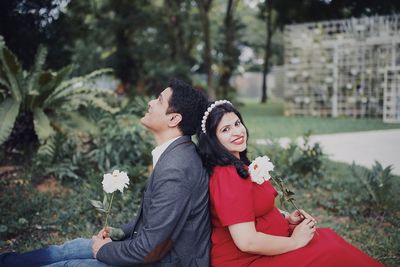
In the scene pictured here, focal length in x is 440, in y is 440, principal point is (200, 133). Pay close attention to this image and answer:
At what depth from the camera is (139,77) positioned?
639 inches

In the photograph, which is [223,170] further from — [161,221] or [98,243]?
[98,243]

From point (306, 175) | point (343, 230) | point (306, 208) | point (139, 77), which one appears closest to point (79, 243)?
point (343, 230)

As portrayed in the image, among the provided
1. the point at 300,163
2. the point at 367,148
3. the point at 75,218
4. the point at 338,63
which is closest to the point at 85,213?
the point at 75,218

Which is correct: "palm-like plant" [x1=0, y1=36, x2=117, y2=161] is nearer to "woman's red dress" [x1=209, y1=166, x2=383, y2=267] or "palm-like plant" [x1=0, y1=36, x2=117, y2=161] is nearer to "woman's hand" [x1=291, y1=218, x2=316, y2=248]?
"woman's red dress" [x1=209, y1=166, x2=383, y2=267]

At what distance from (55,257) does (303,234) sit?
1.20 metres

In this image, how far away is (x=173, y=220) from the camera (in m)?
1.83

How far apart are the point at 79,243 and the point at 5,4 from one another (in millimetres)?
6167

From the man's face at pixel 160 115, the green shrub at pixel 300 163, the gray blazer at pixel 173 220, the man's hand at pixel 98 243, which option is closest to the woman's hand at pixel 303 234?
the gray blazer at pixel 173 220

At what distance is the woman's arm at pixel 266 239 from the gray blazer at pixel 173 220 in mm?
175

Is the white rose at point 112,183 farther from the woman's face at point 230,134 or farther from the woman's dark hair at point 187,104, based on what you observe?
the woman's face at point 230,134

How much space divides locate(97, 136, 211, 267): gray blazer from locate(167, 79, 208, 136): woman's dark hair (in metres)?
0.12

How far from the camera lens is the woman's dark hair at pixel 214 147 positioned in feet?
6.57

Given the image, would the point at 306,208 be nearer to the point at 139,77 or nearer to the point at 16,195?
the point at 16,195

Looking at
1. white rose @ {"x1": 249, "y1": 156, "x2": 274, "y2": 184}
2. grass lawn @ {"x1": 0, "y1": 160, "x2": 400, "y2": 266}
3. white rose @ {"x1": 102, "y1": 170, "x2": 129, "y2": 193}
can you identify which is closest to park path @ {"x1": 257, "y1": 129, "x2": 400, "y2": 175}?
grass lawn @ {"x1": 0, "y1": 160, "x2": 400, "y2": 266}
